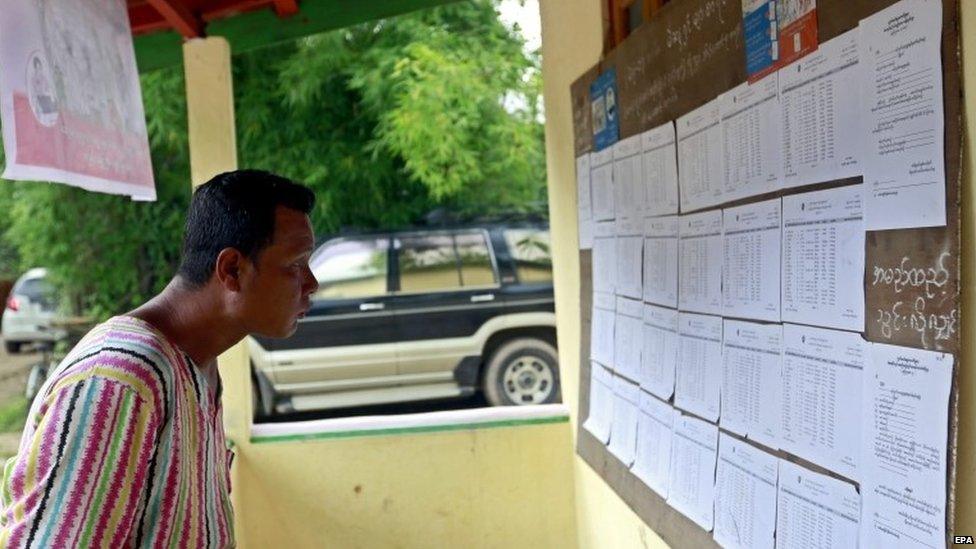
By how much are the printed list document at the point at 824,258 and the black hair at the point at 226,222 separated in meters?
1.06

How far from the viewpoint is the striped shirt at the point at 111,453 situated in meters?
1.26

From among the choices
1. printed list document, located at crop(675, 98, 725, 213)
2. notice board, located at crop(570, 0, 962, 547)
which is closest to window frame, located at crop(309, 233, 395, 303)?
notice board, located at crop(570, 0, 962, 547)

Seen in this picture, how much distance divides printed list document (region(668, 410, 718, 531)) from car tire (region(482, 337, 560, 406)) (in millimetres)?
4952

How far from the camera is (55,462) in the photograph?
1266 millimetres

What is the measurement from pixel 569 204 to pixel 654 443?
1352mm

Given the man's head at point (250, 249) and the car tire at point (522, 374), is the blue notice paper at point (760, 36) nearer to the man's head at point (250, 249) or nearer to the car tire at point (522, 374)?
the man's head at point (250, 249)

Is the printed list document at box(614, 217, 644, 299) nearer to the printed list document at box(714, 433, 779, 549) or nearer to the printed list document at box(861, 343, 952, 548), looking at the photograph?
the printed list document at box(714, 433, 779, 549)

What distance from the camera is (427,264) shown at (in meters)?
7.77

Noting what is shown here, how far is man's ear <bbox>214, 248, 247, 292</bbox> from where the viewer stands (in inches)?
62.6

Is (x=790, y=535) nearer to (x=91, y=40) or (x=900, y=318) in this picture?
(x=900, y=318)

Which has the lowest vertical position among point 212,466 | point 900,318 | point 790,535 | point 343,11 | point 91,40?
point 790,535

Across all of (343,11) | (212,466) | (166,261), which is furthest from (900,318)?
(166,261)

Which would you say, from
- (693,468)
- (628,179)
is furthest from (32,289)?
(693,468)

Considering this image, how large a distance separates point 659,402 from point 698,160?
0.79m
